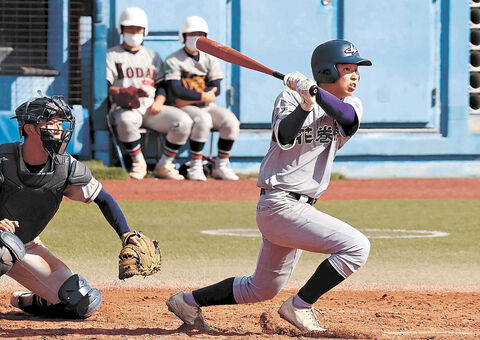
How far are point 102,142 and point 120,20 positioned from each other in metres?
1.66

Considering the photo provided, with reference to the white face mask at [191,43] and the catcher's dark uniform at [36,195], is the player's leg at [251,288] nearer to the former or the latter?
the catcher's dark uniform at [36,195]

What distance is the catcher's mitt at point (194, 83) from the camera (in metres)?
12.2

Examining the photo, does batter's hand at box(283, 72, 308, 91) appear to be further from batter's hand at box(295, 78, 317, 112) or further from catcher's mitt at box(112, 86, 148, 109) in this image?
catcher's mitt at box(112, 86, 148, 109)

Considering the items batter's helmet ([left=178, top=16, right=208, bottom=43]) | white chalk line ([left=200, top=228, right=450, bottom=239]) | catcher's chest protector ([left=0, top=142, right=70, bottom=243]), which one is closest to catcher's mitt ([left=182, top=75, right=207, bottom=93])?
batter's helmet ([left=178, top=16, right=208, bottom=43])

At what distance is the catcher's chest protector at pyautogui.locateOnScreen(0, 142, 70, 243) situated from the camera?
489cm

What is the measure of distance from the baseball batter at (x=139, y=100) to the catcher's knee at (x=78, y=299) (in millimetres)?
6710

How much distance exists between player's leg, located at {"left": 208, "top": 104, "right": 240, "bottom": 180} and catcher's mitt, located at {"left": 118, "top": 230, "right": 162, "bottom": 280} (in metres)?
7.32

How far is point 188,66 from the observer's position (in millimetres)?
12227

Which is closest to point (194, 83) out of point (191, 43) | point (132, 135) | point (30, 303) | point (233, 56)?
point (191, 43)

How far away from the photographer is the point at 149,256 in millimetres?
4953

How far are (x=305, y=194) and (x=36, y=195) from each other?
1.46 meters

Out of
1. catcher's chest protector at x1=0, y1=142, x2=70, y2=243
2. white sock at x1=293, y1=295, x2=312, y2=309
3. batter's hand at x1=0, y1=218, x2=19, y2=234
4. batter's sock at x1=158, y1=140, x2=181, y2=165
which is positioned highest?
catcher's chest protector at x1=0, y1=142, x2=70, y2=243

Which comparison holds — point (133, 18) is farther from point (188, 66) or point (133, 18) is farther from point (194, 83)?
point (194, 83)

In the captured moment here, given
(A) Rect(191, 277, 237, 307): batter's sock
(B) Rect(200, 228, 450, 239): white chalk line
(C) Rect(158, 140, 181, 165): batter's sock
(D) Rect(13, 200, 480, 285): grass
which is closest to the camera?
(A) Rect(191, 277, 237, 307): batter's sock
